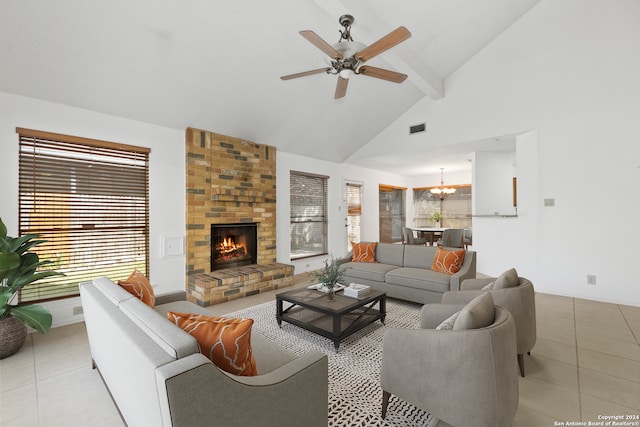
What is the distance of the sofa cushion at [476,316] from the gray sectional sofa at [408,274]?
6.57ft

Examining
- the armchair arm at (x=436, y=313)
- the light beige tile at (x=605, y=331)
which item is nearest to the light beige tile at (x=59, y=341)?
the armchair arm at (x=436, y=313)

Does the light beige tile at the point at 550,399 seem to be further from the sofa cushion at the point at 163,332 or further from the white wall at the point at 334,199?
the white wall at the point at 334,199

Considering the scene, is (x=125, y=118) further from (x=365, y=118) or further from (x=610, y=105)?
(x=610, y=105)

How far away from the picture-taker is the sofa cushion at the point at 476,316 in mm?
1594

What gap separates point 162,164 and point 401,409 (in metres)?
4.13

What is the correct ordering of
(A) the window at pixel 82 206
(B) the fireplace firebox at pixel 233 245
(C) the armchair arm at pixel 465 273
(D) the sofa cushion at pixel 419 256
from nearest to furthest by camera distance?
(A) the window at pixel 82 206 → (C) the armchair arm at pixel 465 273 → (D) the sofa cushion at pixel 419 256 → (B) the fireplace firebox at pixel 233 245

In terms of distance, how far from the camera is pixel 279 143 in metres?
5.54

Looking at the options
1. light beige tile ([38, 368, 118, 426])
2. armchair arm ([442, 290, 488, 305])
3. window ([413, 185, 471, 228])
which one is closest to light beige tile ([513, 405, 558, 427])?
armchair arm ([442, 290, 488, 305])

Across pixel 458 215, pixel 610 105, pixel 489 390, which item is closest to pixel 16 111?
pixel 489 390

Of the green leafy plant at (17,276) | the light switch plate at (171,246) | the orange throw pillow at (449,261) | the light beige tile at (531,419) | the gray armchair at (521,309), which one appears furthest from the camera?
the light switch plate at (171,246)

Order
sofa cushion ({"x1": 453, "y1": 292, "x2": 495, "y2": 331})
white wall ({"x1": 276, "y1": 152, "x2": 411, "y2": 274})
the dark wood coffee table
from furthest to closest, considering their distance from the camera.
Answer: white wall ({"x1": 276, "y1": 152, "x2": 411, "y2": 274}) < the dark wood coffee table < sofa cushion ({"x1": 453, "y1": 292, "x2": 495, "y2": 331})

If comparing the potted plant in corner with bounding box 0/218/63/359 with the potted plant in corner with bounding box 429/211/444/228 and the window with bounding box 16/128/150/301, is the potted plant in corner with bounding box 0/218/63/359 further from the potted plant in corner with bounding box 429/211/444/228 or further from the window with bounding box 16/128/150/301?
the potted plant in corner with bounding box 429/211/444/228

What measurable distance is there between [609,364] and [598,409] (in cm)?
84

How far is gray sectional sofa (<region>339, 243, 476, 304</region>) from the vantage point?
3.75 meters
